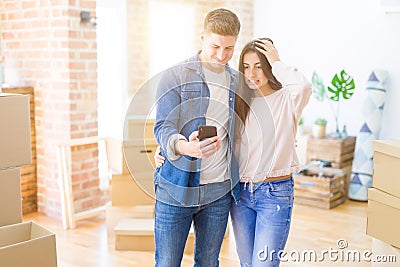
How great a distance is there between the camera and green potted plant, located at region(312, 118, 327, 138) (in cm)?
460

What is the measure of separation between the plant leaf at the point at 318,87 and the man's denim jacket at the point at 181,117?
3.22m

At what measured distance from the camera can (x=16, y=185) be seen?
2236 millimetres

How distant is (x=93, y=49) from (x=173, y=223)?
2449 mm

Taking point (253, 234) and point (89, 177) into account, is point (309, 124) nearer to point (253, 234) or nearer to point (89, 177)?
point (89, 177)

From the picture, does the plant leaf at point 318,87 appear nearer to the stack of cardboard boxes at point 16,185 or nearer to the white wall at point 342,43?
the white wall at point 342,43

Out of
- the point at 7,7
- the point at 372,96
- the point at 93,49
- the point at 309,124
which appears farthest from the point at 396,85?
the point at 7,7

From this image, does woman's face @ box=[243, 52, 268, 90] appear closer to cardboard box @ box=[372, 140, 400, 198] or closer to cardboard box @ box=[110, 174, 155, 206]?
cardboard box @ box=[372, 140, 400, 198]

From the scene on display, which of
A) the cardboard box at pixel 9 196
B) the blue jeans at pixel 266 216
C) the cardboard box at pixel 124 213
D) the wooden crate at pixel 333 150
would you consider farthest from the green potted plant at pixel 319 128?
the cardboard box at pixel 9 196

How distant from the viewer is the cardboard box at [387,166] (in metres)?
2.24

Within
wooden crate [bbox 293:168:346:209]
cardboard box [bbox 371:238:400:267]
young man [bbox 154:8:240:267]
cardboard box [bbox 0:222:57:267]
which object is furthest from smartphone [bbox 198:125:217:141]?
wooden crate [bbox 293:168:346:209]

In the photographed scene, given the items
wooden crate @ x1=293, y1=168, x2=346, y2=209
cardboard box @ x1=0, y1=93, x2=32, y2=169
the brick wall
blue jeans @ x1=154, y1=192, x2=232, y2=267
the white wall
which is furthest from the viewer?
the white wall

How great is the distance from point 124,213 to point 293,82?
77.6 inches

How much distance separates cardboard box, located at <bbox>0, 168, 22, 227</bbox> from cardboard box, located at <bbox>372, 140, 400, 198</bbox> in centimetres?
163

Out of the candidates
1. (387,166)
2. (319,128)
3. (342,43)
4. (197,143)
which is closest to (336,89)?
(319,128)
